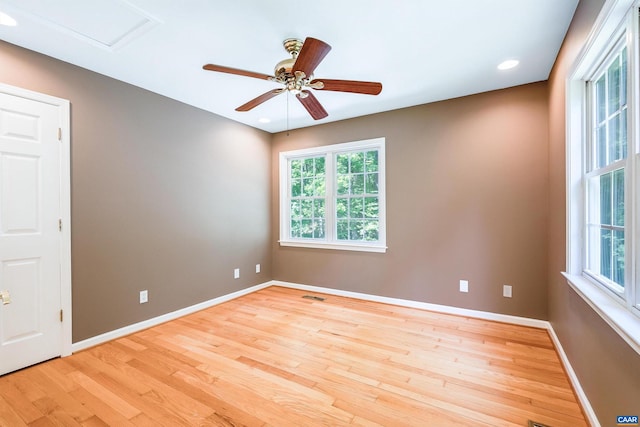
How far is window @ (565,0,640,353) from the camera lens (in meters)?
1.26

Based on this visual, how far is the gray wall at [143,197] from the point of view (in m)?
2.51

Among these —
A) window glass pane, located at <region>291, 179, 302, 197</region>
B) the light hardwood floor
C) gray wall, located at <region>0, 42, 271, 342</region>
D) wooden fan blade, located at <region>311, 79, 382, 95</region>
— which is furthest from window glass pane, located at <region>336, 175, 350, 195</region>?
wooden fan blade, located at <region>311, 79, 382, 95</region>

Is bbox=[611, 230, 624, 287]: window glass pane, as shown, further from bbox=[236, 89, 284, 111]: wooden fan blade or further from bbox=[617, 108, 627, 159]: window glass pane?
bbox=[236, 89, 284, 111]: wooden fan blade

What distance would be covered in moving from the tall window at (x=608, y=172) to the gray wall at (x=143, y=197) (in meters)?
3.75

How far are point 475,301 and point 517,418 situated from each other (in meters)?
1.70

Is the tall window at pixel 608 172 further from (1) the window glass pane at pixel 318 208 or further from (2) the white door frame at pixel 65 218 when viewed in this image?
(2) the white door frame at pixel 65 218

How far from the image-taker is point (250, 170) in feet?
14.2

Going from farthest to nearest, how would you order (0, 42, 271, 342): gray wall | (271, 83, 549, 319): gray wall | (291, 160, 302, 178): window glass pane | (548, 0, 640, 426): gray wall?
(291, 160, 302, 178): window glass pane, (271, 83, 549, 319): gray wall, (0, 42, 271, 342): gray wall, (548, 0, 640, 426): gray wall

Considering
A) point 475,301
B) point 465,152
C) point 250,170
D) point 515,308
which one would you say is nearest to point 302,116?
point 250,170

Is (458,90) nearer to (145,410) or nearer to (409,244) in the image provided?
(409,244)

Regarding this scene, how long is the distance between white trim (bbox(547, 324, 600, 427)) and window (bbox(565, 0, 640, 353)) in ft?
2.09

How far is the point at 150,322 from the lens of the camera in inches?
120

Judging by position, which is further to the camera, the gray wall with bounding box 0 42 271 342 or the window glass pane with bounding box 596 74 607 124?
the gray wall with bounding box 0 42 271 342

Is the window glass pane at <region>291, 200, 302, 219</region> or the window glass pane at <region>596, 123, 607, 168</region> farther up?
the window glass pane at <region>596, 123, 607, 168</region>
